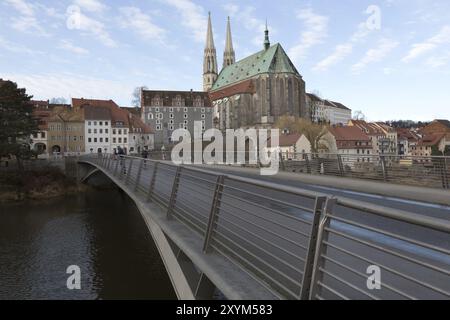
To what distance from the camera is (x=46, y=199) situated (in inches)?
1818

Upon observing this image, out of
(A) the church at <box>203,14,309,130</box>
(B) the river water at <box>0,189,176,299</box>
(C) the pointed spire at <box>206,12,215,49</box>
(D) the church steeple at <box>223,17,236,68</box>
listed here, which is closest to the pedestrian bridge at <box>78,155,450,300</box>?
(B) the river water at <box>0,189,176,299</box>

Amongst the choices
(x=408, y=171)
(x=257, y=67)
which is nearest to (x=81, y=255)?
(x=408, y=171)

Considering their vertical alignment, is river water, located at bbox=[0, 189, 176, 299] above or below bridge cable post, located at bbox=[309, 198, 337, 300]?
below

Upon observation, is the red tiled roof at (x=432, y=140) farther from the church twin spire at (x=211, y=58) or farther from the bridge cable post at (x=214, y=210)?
the bridge cable post at (x=214, y=210)

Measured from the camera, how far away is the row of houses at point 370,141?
65875 mm


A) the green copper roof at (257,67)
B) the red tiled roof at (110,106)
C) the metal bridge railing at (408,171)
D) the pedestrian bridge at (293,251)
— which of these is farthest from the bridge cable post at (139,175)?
the green copper roof at (257,67)

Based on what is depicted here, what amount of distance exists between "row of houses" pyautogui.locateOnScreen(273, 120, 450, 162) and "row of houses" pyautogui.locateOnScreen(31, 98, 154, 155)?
2957 centimetres

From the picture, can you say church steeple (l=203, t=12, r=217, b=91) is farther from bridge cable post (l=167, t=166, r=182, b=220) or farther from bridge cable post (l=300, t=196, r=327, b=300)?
bridge cable post (l=300, t=196, r=327, b=300)

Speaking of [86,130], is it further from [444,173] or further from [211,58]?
[444,173]

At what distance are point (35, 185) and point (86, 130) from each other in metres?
37.7

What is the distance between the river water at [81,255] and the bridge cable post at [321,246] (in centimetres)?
1323

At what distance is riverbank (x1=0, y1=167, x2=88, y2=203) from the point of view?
46438 millimetres
